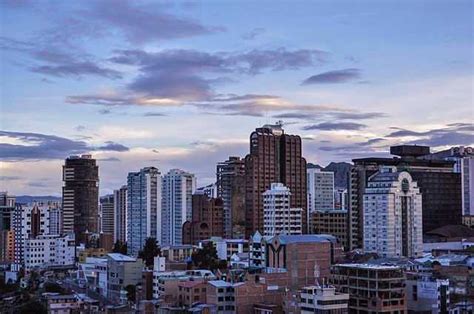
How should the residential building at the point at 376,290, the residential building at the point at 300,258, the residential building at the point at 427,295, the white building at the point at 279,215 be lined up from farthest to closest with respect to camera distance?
the white building at the point at 279,215 < the residential building at the point at 300,258 < the residential building at the point at 427,295 < the residential building at the point at 376,290

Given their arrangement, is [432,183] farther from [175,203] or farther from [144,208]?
[144,208]

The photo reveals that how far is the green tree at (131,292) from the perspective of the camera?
1850 cm

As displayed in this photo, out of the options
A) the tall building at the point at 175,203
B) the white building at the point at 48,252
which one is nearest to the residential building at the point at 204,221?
the tall building at the point at 175,203

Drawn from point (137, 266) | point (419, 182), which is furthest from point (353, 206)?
point (137, 266)

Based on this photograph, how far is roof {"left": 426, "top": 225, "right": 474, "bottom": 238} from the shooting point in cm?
2700

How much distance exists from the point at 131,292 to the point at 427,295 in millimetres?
7114

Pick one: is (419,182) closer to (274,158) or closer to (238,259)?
(274,158)

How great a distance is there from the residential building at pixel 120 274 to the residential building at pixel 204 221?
8.03 m

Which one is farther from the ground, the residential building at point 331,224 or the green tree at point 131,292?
the residential building at point 331,224

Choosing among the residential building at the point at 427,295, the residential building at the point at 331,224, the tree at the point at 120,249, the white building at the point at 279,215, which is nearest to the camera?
the residential building at the point at 427,295

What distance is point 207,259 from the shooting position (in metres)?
21.7

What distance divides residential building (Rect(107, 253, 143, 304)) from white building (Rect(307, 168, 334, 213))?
Result: 16012 mm

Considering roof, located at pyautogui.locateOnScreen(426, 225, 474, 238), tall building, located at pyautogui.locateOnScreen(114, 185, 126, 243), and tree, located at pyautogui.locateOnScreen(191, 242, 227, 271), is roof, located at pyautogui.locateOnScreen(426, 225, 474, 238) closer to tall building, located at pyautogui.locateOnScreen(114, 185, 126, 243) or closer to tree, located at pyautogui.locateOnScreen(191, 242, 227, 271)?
tree, located at pyautogui.locateOnScreen(191, 242, 227, 271)

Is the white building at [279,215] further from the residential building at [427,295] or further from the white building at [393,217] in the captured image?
the residential building at [427,295]
